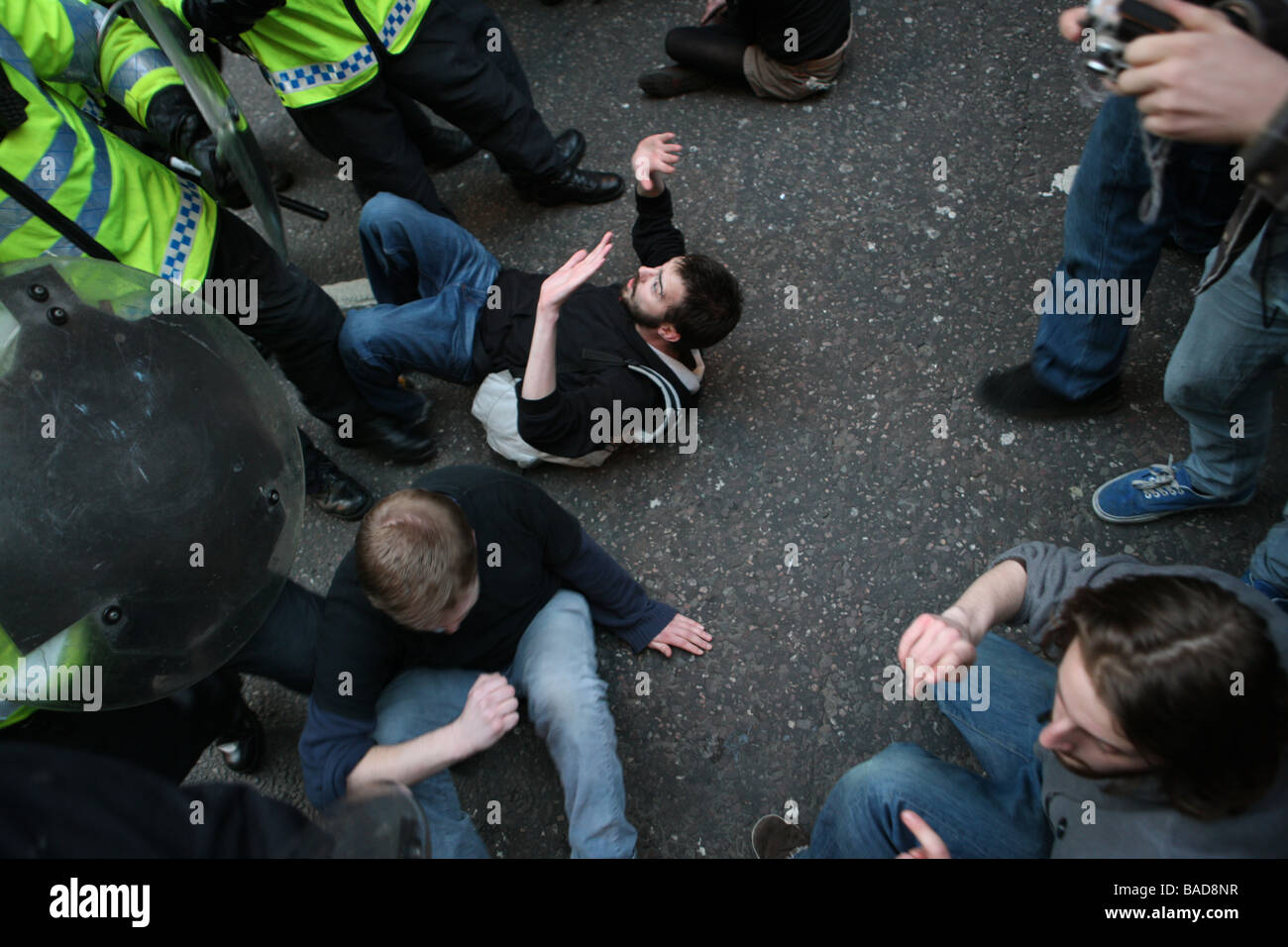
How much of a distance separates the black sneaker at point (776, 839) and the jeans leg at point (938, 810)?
266 millimetres

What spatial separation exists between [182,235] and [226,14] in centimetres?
63

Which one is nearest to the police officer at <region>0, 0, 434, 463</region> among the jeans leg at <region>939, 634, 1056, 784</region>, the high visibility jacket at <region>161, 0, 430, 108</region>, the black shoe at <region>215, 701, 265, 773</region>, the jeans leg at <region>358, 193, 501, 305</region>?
the jeans leg at <region>358, 193, 501, 305</region>

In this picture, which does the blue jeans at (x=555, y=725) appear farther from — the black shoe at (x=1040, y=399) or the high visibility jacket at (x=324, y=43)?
the high visibility jacket at (x=324, y=43)

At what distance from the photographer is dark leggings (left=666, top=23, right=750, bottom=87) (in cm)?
312

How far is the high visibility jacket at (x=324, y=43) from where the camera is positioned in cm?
235

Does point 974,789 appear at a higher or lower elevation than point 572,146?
lower

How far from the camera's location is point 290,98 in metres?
2.48

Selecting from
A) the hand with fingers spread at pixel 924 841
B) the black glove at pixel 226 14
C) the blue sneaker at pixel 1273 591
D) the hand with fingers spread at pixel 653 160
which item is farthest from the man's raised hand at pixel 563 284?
the blue sneaker at pixel 1273 591

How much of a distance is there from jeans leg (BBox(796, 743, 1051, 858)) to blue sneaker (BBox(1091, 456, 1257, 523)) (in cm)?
84

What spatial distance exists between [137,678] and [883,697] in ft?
5.46

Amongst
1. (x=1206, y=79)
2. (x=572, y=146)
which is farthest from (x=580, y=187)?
(x=1206, y=79)

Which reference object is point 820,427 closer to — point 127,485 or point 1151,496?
point 1151,496

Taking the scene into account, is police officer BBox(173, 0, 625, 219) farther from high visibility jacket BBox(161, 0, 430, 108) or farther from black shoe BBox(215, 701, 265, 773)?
black shoe BBox(215, 701, 265, 773)

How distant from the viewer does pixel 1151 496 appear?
2096 millimetres
